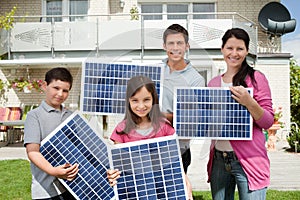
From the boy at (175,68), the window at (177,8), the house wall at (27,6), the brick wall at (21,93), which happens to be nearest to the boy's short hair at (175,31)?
the boy at (175,68)

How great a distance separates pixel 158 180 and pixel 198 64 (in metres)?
0.63

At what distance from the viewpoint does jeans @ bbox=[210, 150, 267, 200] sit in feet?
8.03

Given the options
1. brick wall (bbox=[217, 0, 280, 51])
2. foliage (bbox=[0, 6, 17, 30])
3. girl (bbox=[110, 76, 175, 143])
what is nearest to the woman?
girl (bbox=[110, 76, 175, 143])

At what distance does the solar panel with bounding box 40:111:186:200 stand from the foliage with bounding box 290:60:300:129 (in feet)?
41.8

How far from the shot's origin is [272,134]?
10914 millimetres

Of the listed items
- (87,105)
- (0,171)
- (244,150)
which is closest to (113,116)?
(87,105)

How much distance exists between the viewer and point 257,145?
7.80ft

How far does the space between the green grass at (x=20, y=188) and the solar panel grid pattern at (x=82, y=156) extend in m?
3.20

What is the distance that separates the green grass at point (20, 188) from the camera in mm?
5352

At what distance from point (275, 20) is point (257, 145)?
12.1 m

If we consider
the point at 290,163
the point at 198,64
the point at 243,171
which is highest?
the point at 198,64

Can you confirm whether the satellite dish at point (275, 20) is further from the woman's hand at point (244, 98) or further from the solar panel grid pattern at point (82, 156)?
the solar panel grid pattern at point (82, 156)

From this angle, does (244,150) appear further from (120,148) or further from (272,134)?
(272,134)

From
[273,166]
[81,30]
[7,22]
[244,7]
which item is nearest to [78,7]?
[81,30]
